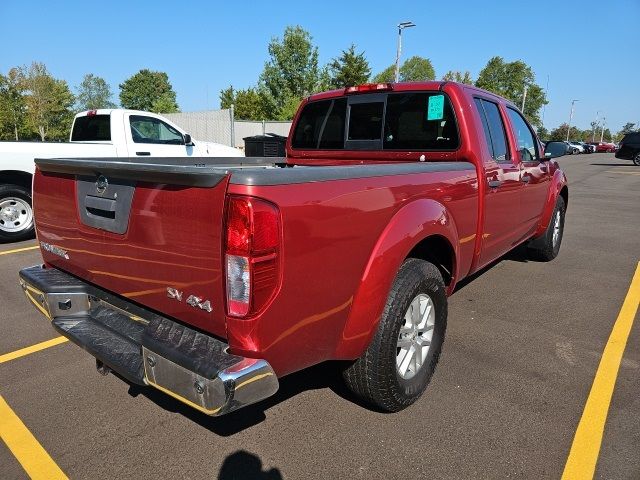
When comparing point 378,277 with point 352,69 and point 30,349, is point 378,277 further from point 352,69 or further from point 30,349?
point 352,69

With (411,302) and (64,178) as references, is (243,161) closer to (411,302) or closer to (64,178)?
(64,178)

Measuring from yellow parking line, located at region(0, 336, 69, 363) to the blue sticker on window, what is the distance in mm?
3417

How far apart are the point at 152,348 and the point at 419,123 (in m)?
2.71

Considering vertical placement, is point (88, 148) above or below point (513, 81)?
below

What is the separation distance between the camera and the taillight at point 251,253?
5.72ft

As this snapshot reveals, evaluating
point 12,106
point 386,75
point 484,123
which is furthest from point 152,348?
point 386,75

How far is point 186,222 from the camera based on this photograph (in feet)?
6.24

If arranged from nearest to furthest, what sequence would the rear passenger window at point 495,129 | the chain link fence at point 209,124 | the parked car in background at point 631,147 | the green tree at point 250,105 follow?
the rear passenger window at point 495,129 → the chain link fence at point 209,124 → the parked car in background at point 631,147 → the green tree at point 250,105

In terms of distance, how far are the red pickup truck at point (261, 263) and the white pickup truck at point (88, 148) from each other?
4599 millimetres

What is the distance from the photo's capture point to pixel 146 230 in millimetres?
2086

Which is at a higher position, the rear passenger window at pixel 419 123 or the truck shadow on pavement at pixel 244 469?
the rear passenger window at pixel 419 123

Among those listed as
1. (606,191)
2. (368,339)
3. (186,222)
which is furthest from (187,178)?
(606,191)

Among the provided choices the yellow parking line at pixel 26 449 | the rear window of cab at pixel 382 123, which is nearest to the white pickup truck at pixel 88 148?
the rear window of cab at pixel 382 123

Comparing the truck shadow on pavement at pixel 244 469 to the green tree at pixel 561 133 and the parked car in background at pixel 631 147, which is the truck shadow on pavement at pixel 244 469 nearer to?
the parked car in background at pixel 631 147
